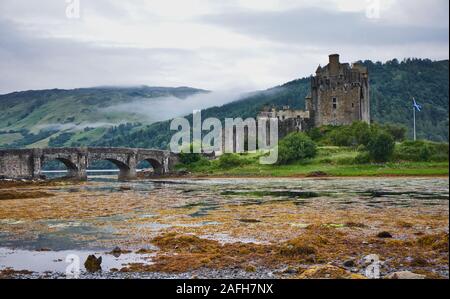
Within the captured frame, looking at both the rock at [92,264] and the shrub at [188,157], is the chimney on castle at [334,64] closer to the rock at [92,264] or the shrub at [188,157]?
the shrub at [188,157]

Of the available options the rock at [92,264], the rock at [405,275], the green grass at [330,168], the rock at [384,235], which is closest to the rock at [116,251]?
the rock at [92,264]

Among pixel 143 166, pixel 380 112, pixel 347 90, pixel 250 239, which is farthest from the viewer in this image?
→ pixel 143 166

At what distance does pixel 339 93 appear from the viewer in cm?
9450

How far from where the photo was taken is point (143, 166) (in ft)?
548

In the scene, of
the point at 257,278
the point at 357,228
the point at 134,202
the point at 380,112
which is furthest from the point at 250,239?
the point at 380,112

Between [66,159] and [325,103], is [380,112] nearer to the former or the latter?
[325,103]

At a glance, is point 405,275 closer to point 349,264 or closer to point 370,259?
point 349,264

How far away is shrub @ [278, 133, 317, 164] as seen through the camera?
78188 millimetres

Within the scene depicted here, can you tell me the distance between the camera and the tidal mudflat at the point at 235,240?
42.6ft

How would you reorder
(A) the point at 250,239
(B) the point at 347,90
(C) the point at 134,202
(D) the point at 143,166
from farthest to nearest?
(D) the point at 143,166
(B) the point at 347,90
(C) the point at 134,202
(A) the point at 250,239

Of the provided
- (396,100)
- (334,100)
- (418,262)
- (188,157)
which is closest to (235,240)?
(418,262)

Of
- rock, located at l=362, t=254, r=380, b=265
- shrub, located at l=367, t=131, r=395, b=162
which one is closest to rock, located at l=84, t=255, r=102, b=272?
rock, located at l=362, t=254, r=380, b=265

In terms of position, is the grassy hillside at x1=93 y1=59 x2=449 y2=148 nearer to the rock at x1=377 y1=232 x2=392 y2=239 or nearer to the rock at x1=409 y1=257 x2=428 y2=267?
the rock at x1=377 y1=232 x2=392 y2=239

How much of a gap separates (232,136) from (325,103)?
17.0 m
